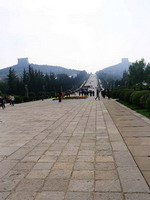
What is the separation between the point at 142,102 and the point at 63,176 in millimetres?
12276

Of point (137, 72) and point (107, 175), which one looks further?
point (137, 72)

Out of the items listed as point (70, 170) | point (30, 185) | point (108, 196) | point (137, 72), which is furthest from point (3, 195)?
point (137, 72)

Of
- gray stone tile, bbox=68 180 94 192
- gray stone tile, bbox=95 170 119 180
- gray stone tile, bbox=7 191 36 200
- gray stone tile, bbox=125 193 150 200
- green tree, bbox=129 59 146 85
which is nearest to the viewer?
gray stone tile, bbox=125 193 150 200

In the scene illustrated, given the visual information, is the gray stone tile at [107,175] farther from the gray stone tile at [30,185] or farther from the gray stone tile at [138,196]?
the gray stone tile at [30,185]

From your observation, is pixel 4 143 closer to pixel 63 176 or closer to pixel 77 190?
pixel 63 176

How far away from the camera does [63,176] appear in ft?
13.0

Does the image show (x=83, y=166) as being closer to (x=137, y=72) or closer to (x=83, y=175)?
(x=83, y=175)

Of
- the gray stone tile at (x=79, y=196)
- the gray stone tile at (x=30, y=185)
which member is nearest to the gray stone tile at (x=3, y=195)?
the gray stone tile at (x=30, y=185)

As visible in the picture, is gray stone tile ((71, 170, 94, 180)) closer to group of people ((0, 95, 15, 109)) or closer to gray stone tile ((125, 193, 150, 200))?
gray stone tile ((125, 193, 150, 200))

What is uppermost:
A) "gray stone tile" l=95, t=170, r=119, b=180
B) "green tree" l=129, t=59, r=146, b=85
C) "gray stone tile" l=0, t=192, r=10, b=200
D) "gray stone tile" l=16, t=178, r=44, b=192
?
"green tree" l=129, t=59, r=146, b=85

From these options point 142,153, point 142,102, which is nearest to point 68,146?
point 142,153

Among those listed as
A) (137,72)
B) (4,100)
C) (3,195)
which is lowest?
(3,195)

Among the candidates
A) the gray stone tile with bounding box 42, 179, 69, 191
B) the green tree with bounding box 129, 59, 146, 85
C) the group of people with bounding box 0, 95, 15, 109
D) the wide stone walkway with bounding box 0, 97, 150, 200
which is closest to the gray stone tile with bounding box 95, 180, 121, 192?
the wide stone walkway with bounding box 0, 97, 150, 200

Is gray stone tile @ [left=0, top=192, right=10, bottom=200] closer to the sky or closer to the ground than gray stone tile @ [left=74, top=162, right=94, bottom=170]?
closer to the ground
